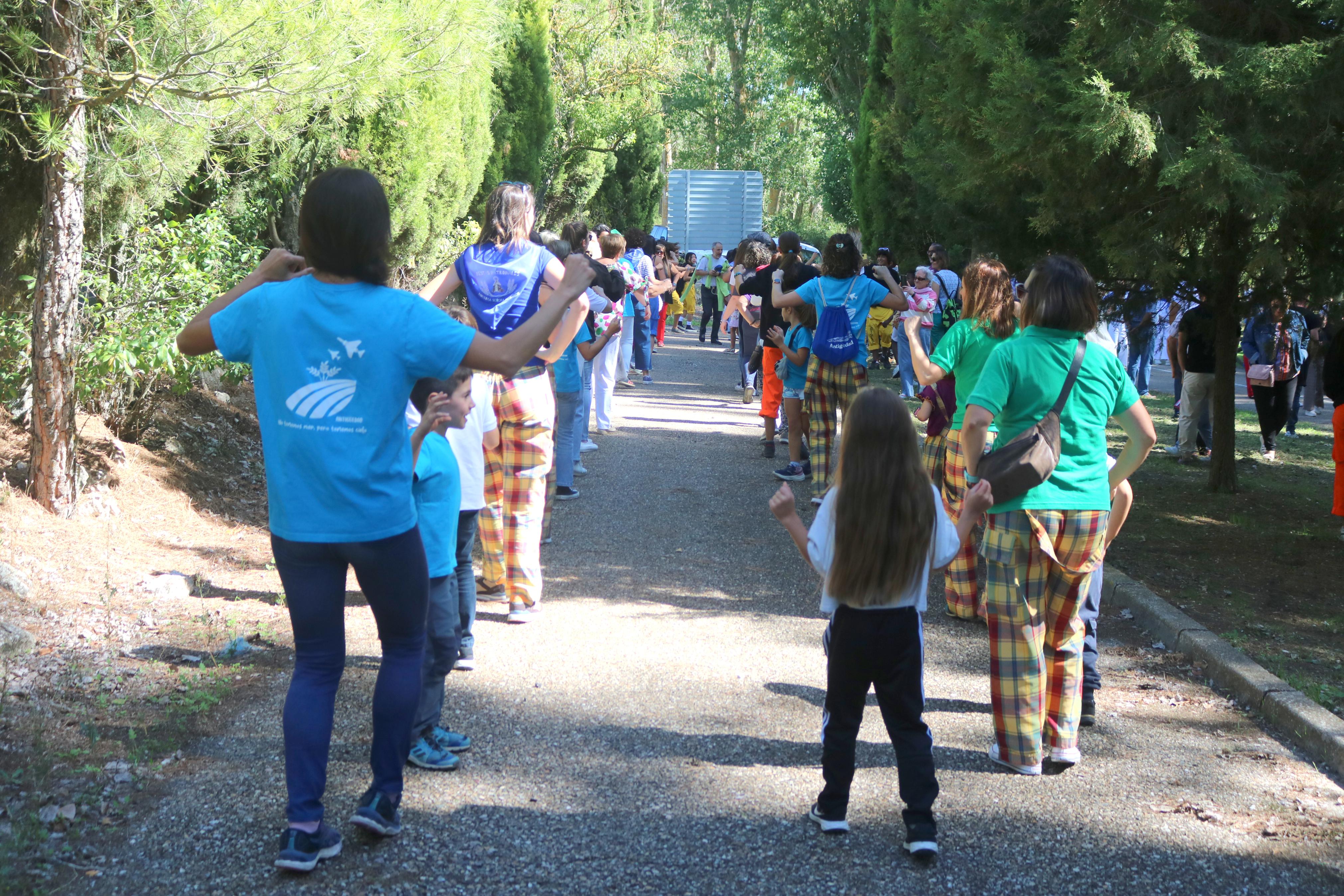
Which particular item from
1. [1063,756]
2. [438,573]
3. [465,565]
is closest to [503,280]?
[465,565]

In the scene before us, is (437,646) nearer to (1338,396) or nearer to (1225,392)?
(1338,396)

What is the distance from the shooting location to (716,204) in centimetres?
3047

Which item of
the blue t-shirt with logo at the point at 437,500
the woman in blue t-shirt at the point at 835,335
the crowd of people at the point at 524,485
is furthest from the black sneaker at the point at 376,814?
the woman in blue t-shirt at the point at 835,335

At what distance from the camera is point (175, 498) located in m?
7.93

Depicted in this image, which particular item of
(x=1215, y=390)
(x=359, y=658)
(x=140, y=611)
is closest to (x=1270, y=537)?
(x=1215, y=390)

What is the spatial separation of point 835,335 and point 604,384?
4.40 meters

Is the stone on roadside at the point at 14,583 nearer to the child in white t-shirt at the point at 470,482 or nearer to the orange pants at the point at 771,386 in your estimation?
the child in white t-shirt at the point at 470,482

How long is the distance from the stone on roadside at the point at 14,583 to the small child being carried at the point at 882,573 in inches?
159

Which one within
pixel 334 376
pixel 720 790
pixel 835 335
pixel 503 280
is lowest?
pixel 720 790

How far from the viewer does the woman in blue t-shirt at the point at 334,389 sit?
3.24 meters

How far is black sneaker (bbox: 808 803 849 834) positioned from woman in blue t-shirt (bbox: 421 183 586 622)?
94.6 inches

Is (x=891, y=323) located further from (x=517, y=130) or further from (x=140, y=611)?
(x=140, y=611)

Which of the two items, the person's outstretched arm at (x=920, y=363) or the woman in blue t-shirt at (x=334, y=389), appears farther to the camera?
the person's outstretched arm at (x=920, y=363)

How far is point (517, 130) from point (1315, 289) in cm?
A: 1621
